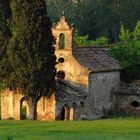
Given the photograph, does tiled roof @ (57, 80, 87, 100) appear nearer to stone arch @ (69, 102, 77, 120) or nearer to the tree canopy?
stone arch @ (69, 102, 77, 120)

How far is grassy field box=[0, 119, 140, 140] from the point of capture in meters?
28.9

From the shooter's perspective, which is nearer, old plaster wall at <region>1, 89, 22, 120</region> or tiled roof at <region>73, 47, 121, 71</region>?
old plaster wall at <region>1, 89, 22, 120</region>

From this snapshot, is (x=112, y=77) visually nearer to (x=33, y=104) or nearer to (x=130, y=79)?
(x=130, y=79)

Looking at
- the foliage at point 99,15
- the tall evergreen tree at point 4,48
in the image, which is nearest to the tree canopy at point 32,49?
the tall evergreen tree at point 4,48

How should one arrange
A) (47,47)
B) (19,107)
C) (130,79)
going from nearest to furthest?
(47,47) → (19,107) → (130,79)

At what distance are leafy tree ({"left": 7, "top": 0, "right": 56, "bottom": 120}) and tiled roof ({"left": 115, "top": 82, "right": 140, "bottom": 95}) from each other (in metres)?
6.56

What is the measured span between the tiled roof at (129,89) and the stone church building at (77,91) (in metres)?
0.07

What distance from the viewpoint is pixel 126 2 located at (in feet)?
282

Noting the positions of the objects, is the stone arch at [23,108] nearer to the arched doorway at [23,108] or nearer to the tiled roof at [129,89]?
the arched doorway at [23,108]

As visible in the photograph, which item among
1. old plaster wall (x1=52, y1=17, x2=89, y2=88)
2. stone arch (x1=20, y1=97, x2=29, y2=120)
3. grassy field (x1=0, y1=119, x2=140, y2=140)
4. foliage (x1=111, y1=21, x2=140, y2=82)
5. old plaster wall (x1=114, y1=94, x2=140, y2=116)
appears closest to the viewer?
grassy field (x1=0, y1=119, x2=140, y2=140)

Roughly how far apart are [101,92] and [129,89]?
6.44 ft

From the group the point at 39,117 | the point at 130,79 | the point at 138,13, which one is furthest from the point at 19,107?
the point at 138,13

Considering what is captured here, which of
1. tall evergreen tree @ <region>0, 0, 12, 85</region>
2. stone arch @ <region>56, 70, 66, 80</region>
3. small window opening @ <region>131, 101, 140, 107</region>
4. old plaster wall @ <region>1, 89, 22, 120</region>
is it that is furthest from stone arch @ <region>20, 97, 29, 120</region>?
small window opening @ <region>131, 101, 140, 107</region>

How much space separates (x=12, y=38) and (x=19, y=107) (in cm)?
508
